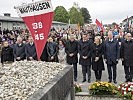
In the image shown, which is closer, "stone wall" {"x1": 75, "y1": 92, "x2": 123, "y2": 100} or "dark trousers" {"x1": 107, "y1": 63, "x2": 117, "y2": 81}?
"stone wall" {"x1": 75, "y1": 92, "x2": 123, "y2": 100}

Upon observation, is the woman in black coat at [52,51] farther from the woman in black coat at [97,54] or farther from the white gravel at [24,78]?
the white gravel at [24,78]

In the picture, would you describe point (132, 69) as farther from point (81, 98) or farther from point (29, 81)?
point (29, 81)

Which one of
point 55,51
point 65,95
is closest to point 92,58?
point 55,51

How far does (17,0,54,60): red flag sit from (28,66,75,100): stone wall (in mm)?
1205

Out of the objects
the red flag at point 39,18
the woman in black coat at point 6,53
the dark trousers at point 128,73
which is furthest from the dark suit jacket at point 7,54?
the red flag at point 39,18

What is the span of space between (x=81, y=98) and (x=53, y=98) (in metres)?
3.92

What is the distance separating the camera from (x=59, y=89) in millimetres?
6875

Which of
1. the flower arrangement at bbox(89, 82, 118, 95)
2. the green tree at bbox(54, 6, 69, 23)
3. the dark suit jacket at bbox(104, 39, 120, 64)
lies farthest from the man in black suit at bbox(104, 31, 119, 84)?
the green tree at bbox(54, 6, 69, 23)

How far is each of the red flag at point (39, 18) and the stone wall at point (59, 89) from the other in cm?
120

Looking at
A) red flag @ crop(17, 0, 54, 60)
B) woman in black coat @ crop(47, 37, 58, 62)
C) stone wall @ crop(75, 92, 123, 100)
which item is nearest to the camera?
red flag @ crop(17, 0, 54, 60)

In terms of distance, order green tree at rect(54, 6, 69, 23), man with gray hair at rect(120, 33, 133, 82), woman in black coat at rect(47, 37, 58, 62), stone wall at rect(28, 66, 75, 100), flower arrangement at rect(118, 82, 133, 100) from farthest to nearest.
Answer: green tree at rect(54, 6, 69, 23) < woman in black coat at rect(47, 37, 58, 62) < man with gray hair at rect(120, 33, 133, 82) < flower arrangement at rect(118, 82, 133, 100) < stone wall at rect(28, 66, 75, 100)

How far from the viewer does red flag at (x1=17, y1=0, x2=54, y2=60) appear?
9.04 m

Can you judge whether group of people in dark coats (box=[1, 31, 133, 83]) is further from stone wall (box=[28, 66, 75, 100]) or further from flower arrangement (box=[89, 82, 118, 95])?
stone wall (box=[28, 66, 75, 100])

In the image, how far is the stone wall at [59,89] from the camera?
5.75 metres
